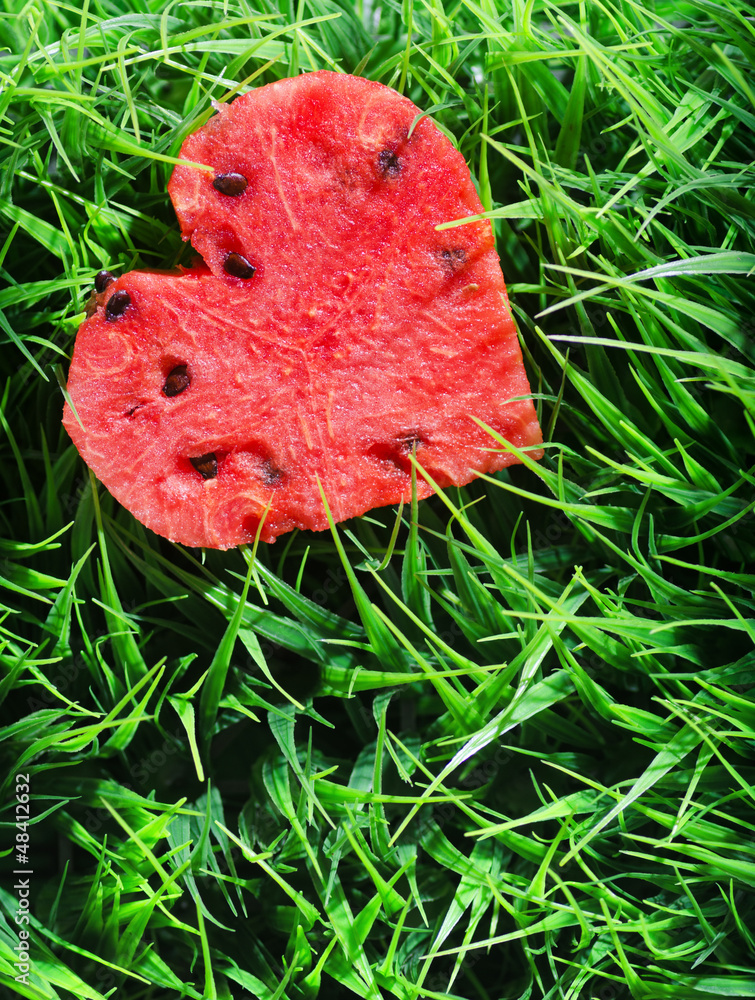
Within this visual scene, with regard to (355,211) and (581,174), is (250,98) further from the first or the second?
(581,174)

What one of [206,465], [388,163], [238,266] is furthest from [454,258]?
[206,465]

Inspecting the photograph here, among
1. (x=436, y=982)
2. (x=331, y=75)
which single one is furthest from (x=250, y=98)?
(x=436, y=982)

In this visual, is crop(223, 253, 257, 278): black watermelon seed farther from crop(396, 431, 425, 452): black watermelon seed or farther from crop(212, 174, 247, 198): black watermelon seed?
crop(396, 431, 425, 452): black watermelon seed

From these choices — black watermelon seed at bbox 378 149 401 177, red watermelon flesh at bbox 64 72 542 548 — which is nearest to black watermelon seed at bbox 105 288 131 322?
red watermelon flesh at bbox 64 72 542 548

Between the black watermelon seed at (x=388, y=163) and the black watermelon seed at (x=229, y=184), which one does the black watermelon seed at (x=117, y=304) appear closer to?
the black watermelon seed at (x=229, y=184)

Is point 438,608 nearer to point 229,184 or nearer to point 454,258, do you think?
point 454,258

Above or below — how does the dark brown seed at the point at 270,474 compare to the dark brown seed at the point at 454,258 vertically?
below

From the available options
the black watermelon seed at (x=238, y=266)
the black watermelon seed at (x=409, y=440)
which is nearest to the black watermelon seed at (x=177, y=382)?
the black watermelon seed at (x=238, y=266)
